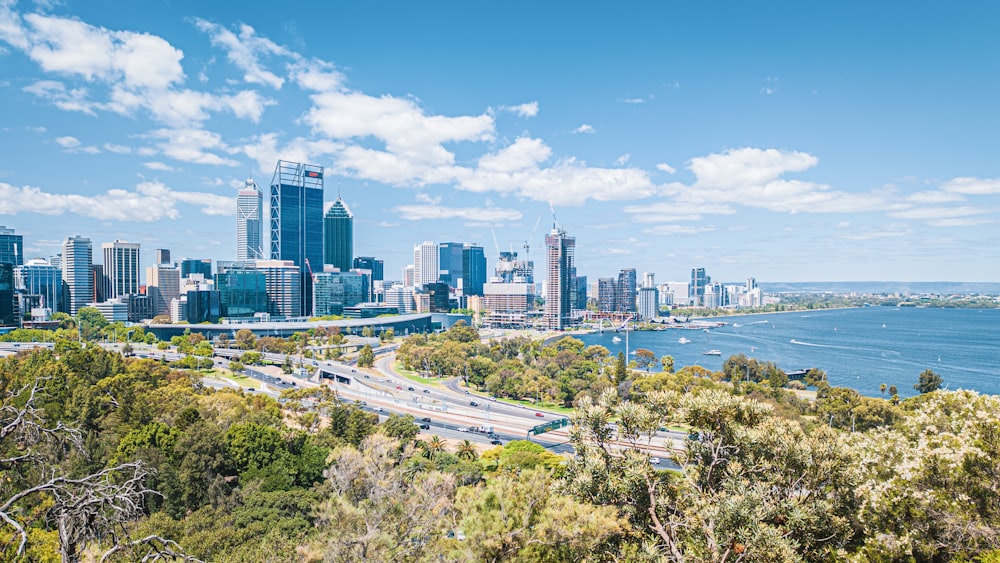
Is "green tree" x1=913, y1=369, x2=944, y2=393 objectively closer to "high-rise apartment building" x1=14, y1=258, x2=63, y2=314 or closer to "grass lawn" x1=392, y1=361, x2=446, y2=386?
"grass lawn" x1=392, y1=361, x2=446, y2=386

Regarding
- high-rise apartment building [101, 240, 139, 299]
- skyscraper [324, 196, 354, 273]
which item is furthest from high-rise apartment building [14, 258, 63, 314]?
skyscraper [324, 196, 354, 273]

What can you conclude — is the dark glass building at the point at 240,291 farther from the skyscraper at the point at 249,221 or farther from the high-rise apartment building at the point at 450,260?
the high-rise apartment building at the point at 450,260

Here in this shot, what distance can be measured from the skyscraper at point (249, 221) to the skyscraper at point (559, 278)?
80.9 meters

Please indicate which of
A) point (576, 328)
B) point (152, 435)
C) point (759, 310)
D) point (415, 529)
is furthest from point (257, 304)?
point (759, 310)

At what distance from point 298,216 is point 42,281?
4611 cm

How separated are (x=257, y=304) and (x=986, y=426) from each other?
8891 centimetres

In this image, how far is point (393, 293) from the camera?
128 meters

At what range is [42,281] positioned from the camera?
89.4m

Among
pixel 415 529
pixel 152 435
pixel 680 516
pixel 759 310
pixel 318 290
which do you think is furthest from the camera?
pixel 759 310

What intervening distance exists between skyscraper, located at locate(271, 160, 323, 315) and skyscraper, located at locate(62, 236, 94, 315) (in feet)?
113

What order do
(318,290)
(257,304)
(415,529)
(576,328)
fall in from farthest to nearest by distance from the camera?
(576,328) < (318,290) < (257,304) < (415,529)

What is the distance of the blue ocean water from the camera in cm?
4988

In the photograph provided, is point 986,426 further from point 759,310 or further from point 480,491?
point 759,310

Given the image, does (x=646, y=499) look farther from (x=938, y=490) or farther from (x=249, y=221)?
(x=249, y=221)
